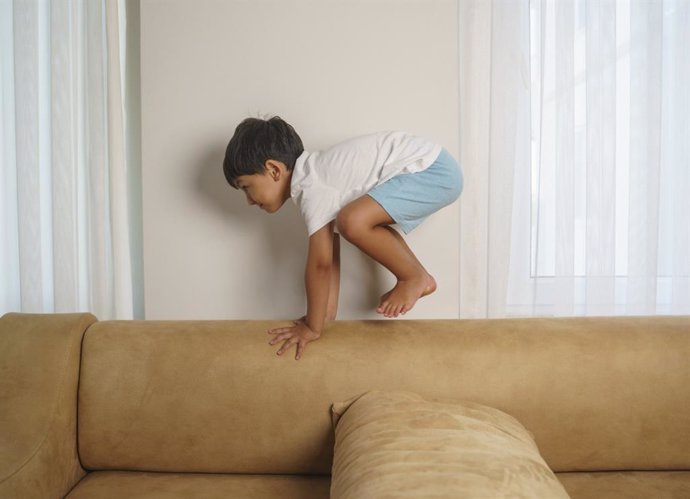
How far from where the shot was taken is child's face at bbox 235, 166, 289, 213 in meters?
1.65

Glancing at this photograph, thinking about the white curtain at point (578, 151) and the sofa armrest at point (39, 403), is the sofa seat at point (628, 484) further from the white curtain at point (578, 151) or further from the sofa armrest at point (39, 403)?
the sofa armrest at point (39, 403)

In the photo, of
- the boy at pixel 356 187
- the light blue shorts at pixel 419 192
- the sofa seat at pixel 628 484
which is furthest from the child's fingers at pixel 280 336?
the sofa seat at pixel 628 484

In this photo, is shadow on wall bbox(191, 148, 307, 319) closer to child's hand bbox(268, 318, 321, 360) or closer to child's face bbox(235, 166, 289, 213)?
child's face bbox(235, 166, 289, 213)

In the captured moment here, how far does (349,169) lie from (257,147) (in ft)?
0.89

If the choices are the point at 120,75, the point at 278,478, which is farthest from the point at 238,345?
the point at 120,75

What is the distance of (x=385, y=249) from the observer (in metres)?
1.57

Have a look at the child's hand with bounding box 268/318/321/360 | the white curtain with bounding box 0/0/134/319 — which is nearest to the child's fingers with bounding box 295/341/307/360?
the child's hand with bounding box 268/318/321/360

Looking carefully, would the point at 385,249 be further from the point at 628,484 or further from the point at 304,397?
the point at 628,484

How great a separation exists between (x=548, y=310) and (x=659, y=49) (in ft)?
3.02

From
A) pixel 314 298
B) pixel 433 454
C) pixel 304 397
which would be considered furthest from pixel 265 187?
pixel 433 454

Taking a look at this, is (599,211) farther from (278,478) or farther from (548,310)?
(278,478)

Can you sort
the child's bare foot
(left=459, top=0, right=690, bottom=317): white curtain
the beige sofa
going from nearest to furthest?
the beige sofa, the child's bare foot, (left=459, top=0, right=690, bottom=317): white curtain

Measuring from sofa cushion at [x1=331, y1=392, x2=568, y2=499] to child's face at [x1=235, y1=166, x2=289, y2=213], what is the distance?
0.72m

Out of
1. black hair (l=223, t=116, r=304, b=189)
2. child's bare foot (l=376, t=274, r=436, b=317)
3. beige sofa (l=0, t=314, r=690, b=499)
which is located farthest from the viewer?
black hair (l=223, t=116, r=304, b=189)
